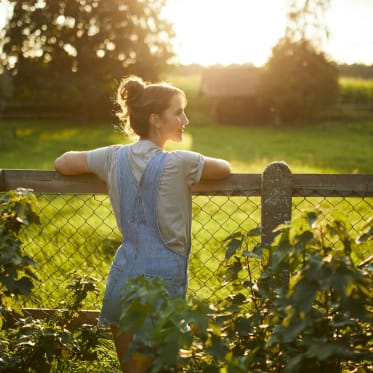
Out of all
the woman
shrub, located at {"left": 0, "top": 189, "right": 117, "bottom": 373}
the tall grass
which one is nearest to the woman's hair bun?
the woman

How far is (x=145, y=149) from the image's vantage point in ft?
9.90

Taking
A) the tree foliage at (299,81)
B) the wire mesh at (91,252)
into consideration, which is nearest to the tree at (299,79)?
Result: the tree foliage at (299,81)

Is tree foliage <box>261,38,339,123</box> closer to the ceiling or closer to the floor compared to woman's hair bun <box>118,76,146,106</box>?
closer to the ceiling

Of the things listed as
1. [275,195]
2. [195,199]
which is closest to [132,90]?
[275,195]

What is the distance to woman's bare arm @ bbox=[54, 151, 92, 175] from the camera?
3256 mm

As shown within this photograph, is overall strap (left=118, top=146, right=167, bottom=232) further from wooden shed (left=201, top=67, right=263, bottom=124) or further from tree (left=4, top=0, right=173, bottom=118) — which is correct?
wooden shed (left=201, top=67, right=263, bottom=124)

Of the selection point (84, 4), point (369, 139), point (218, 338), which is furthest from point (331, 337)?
point (84, 4)

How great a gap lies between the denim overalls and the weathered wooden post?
1.92ft

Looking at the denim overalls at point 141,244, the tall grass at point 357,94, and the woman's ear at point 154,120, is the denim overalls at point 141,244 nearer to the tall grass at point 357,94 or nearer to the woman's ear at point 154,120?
the woman's ear at point 154,120

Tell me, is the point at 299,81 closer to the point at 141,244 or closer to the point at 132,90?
the point at 132,90

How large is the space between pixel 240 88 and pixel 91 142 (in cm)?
2132

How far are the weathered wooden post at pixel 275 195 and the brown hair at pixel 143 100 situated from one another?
698 mm

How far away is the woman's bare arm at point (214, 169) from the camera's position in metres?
3.10

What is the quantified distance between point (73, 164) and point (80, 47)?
134ft
